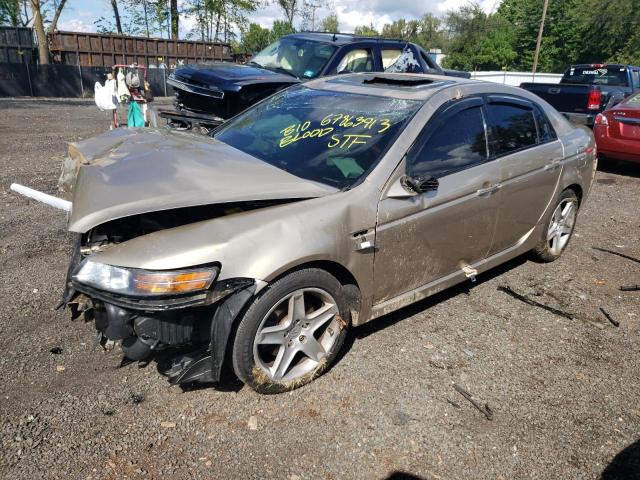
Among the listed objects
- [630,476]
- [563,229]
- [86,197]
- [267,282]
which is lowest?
[630,476]

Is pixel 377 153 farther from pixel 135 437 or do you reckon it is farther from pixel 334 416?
pixel 135 437

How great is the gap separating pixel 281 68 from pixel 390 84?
15.9ft

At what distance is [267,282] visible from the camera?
2551 millimetres

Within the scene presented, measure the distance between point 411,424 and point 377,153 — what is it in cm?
157

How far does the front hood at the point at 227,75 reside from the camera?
7.08 m

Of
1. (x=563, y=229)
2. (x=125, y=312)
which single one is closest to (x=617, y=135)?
(x=563, y=229)

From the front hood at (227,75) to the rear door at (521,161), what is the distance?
394 cm

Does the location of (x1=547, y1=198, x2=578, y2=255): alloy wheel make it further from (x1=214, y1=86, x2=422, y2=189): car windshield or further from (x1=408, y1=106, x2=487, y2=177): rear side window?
(x1=214, y1=86, x2=422, y2=189): car windshield

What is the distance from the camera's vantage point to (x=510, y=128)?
399 centimetres

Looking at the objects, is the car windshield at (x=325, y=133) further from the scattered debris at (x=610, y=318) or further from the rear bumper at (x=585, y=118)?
the rear bumper at (x=585, y=118)

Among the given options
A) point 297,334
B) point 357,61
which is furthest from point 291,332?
point 357,61

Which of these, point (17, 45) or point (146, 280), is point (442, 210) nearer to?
point (146, 280)

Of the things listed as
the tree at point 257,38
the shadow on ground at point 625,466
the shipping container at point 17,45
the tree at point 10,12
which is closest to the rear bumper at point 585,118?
the shadow on ground at point 625,466

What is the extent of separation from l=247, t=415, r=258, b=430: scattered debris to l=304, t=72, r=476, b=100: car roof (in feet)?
7.46
